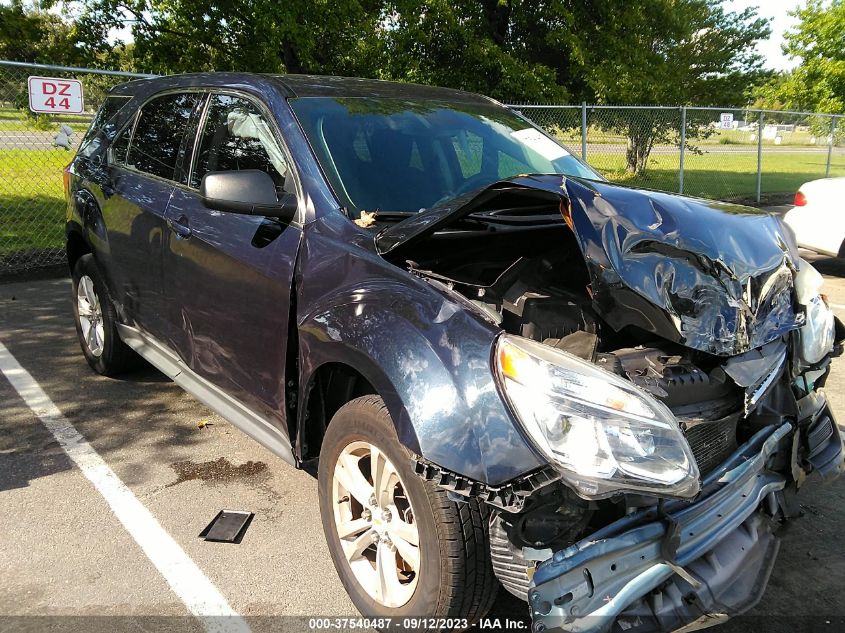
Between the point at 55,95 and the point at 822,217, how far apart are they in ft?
29.4

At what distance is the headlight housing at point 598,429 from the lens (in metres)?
1.86

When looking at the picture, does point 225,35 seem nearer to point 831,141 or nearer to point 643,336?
point 643,336

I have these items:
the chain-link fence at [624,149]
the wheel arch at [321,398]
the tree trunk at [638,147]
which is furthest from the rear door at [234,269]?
the tree trunk at [638,147]

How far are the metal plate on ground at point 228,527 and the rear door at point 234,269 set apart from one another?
0.54 meters

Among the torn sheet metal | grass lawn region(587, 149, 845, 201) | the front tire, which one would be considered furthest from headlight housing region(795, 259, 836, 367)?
grass lawn region(587, 149, 845, 201)

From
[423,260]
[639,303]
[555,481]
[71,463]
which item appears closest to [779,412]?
[639,303]

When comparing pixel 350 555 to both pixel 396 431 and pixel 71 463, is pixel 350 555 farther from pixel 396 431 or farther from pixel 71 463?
pixel 71 463

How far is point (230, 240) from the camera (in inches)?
123

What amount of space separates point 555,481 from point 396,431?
532 millimetres

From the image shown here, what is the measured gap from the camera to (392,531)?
237 cm

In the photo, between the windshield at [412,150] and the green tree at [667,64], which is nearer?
the windshield at [412,150]

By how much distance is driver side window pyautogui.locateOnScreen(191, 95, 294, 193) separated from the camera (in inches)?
124

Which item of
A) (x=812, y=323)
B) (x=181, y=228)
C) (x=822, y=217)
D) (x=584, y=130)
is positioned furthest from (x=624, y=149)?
(x=181, y=228)

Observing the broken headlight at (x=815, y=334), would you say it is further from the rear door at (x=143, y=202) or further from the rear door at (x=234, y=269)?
the rear door at (x=143, y=202)
